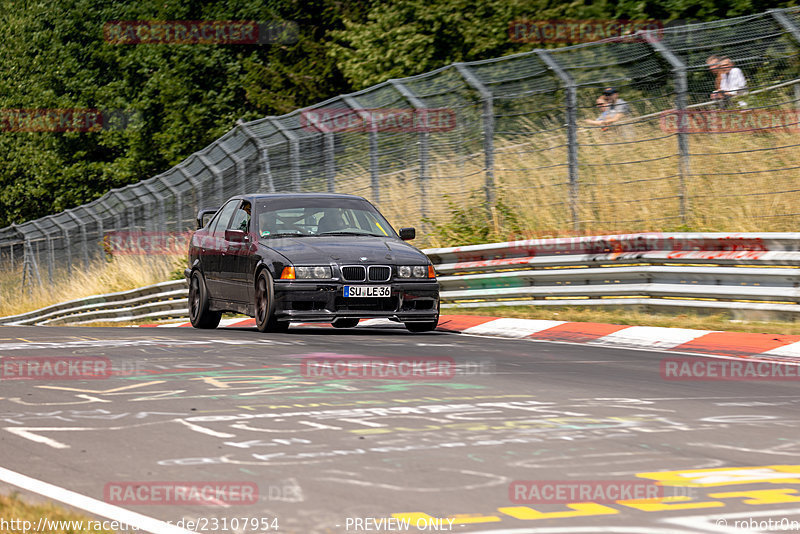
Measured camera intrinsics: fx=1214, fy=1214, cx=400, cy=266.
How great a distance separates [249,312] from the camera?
13.4 meters

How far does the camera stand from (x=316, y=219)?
44.5 feet

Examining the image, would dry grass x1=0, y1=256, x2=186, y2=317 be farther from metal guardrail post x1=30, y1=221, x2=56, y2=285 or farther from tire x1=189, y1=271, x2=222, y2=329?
tire x1=189, y1=271, x2=222, y2=329

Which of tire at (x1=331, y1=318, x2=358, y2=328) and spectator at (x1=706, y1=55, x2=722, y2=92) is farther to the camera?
tire at (x1=331, y1=318, x2=358, y2=328)

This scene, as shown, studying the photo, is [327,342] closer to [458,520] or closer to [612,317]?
[612,317]

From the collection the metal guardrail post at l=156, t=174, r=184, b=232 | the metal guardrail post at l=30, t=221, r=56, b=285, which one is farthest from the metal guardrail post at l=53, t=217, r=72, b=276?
the metal guardrail post at l=156, t=174, r=184, b=232

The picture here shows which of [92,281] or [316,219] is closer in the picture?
[316,219]

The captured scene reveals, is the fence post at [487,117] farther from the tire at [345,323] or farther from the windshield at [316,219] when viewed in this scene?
the tire at [345,323]

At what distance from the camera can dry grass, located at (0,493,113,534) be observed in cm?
428

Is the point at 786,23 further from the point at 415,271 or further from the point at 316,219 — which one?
the point at 316,219

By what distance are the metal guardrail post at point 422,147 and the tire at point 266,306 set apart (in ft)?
18.9

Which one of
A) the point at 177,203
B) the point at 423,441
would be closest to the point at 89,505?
the point at 423,441

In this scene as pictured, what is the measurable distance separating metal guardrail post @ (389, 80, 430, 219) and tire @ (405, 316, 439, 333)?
513 cm

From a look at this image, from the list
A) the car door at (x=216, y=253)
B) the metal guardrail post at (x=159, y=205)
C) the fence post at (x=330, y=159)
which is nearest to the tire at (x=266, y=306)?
the car door at (x=216, y=253)

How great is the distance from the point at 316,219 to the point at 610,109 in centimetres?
456
